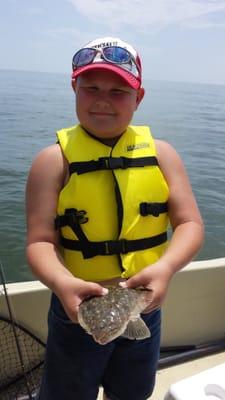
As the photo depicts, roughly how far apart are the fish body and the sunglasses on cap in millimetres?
978

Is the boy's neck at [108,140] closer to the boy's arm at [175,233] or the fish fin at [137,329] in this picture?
the boy's arm at [175,233]

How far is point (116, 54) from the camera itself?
2021mm

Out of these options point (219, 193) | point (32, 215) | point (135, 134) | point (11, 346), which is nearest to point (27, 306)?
point (11, 346)

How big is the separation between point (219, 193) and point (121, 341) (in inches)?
369

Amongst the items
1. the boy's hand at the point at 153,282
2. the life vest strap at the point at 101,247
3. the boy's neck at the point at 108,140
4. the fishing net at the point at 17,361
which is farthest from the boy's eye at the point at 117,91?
the fishing net at the point at 17,361

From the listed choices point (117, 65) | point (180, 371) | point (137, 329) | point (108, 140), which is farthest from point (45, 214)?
point (180, 371)

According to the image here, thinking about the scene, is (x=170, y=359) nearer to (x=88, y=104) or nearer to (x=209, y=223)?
(x=88, y=104)

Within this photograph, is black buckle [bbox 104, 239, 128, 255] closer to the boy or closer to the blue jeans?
the boy

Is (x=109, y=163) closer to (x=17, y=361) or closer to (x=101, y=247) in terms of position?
(x=101, y=247)

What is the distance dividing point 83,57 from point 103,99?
23cm

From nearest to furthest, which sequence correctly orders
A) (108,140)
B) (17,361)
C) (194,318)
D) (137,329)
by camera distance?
1. (137,329)
2. (108,140)
3. (17,361)
4. (194,318)

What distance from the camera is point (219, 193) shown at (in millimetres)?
11039

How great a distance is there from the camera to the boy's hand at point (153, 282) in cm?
176

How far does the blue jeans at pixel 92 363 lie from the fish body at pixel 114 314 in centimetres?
31
